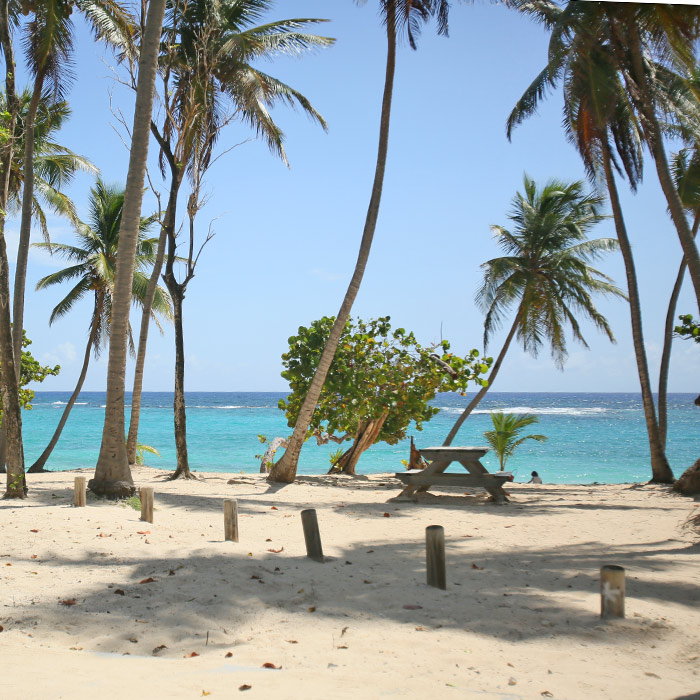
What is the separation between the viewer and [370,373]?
545 inches

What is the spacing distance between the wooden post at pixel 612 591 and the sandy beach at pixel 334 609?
0.30 ft

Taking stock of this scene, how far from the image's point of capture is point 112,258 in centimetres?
1700

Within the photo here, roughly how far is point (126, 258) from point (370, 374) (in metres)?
6.69

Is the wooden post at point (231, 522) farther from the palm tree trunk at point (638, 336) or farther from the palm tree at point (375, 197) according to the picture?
the palm tree trunk at point (638, 336)

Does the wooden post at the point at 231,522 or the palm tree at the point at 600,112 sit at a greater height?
the palm tree at the point at 600,112

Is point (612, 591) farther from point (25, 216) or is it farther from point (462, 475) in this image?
point (25, 216)

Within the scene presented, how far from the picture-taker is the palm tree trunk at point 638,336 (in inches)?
514

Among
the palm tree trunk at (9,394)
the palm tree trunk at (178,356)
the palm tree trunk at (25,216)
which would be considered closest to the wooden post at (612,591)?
the palm tree trunk at (9,394)

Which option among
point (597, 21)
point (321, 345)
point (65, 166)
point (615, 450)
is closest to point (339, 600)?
point (321, 345)

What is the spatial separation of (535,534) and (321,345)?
7429mm

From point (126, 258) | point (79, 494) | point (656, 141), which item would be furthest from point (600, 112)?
point (79, 494)

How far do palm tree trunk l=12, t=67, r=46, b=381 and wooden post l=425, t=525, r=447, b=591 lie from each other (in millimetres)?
8857

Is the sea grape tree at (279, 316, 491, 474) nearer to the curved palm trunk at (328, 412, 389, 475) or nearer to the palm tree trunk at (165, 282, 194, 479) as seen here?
the curved palm trunk at (328, 412, 389, 475)

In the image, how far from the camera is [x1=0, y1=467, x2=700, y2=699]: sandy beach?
3.35 metres
